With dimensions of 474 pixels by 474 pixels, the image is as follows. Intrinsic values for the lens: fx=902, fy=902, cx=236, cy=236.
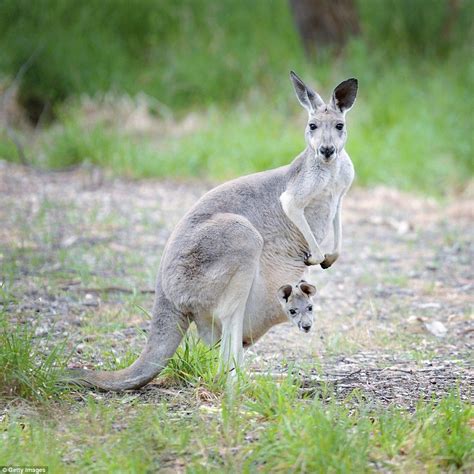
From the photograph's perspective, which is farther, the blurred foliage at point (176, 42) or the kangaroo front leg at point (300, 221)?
the blurred foliage at point (176, 42)

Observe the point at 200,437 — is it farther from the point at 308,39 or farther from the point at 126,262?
the point at 308,39

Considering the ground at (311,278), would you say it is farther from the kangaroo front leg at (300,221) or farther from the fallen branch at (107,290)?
the kangaroo front leg at (300,221)

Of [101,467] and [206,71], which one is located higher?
[206,71]

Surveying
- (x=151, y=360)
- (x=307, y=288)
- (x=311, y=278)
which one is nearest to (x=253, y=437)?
(x=151, y=360)

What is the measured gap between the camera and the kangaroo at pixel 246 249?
4.15 m

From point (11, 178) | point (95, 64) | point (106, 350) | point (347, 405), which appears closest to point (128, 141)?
point (11, 178)

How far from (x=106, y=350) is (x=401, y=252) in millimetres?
3535

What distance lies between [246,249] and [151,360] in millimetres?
671

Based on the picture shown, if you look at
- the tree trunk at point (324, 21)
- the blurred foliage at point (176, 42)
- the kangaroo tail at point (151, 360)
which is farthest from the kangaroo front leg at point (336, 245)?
the tree trunk at point (324, 21)

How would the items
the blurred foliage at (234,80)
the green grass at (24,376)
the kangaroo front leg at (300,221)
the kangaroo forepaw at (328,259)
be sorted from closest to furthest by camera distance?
the green grass at (24,376), the kangaroo front leg at (300,221), the kangaroo forepaw at (328,259), the blurred foliage at (234,80)

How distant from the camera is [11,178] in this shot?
961 centimetres

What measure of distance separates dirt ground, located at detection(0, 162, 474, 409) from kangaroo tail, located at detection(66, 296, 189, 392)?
0.42 ft

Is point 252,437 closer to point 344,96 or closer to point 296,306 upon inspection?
point 296,306

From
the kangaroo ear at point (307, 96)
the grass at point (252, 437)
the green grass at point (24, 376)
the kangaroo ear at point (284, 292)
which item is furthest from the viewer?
the kangaroo ear at point (307, 96)
